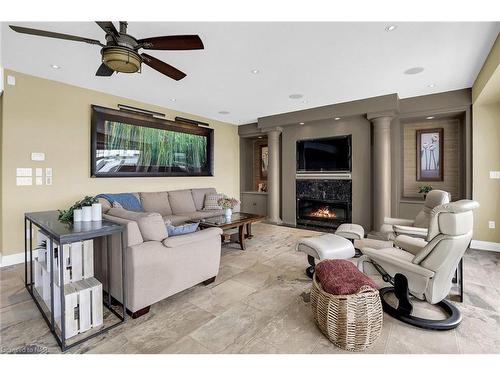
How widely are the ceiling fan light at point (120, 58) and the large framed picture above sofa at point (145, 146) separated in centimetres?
247

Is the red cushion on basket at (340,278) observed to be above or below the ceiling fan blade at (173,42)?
below

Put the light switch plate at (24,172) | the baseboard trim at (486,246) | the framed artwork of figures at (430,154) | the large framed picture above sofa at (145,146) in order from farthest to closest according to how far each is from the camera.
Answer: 1. the framed artwork of figures at (430,154)
2. the large framed picture above sofa at (145,146)
3. the baseboard trim at (486,246)
4. the light switch plate at (24,172)

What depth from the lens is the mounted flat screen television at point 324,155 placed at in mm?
5270

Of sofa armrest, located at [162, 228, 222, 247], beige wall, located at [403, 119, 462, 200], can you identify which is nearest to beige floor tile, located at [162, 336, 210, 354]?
sofa armrest, located at [162, 228, 222, 247]

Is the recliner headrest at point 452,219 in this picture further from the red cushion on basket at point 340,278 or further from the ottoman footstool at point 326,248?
the ottoman footstool at point 326,248

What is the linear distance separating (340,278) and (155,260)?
157 centimetres

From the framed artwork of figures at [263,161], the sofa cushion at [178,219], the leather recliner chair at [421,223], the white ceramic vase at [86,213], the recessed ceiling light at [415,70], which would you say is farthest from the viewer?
the framed artwork of figures at [263,161]

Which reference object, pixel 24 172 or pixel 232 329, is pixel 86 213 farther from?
pixel 24 172

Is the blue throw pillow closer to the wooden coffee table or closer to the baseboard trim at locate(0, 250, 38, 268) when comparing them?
the wooden coffee table

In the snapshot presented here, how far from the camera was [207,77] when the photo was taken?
3559mm

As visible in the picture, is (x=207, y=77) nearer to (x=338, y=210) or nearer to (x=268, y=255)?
(x=268, y=255)

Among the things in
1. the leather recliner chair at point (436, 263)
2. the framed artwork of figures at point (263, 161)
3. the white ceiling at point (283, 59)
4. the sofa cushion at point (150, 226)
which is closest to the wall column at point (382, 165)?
the white ceiling at point (283, 59)
